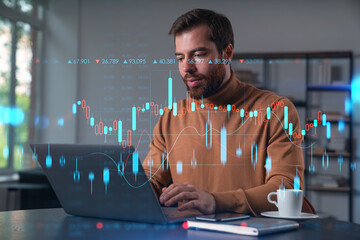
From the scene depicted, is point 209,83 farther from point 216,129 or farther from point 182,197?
point 182,197

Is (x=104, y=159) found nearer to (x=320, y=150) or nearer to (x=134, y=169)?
(x=134, y=169)

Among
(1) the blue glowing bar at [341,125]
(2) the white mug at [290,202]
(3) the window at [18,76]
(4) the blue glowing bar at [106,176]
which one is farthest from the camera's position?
(1) the blue glowing bar at [341,125]

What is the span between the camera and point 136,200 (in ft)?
2.92

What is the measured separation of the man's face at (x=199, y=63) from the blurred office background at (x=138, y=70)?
3.4 inches

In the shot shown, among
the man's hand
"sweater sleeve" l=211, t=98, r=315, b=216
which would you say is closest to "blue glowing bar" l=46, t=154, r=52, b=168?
the man's hand

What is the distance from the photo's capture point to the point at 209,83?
1.38m

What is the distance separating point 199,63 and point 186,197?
→ 0.53m

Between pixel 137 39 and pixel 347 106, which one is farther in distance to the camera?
pixel 347 106

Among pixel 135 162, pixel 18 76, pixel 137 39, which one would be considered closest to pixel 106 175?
pixel 135 162

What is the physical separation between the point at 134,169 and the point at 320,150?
2.86m

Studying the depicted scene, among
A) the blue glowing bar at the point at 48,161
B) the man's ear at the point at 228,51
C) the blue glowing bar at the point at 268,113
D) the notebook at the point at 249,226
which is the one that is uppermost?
the man's ear at the point at 228,51

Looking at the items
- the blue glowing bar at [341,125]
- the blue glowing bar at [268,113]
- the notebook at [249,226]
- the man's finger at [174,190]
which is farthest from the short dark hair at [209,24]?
the blue glowing bar at [341,125]

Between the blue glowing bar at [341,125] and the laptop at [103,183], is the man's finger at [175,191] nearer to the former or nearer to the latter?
the laptop at [103,183]

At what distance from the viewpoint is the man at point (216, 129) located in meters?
1.29
